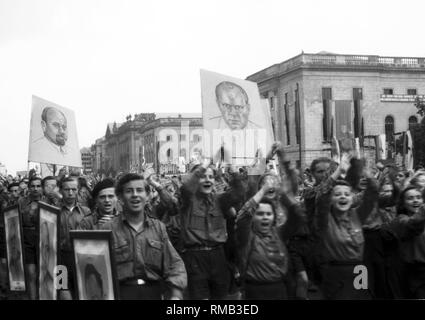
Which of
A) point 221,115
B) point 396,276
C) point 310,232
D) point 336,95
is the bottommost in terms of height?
point 396,276

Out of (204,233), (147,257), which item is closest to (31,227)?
(204,233)

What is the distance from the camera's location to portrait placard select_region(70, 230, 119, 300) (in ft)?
16.2

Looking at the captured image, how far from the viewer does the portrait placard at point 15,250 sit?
7152mm

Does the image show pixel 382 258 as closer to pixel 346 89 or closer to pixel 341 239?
pixel 341 239

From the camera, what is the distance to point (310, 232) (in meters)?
7.73

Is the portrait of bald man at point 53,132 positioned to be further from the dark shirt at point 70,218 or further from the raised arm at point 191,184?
the raised arm at point 191,184

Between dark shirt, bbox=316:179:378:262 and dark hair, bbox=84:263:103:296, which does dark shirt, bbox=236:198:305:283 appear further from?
dark hair, bbox=84:263:103:296

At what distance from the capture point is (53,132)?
11.4 m

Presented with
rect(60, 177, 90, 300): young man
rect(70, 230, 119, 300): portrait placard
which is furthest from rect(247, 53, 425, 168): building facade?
rect(70, 230, 119, 300): portrait placard

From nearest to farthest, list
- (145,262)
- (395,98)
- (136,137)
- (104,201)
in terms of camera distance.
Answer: (145,262) → (104,201) → (395,98) → (136,137)

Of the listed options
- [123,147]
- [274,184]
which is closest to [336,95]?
[274,184]

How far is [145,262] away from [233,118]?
3.92 meters
